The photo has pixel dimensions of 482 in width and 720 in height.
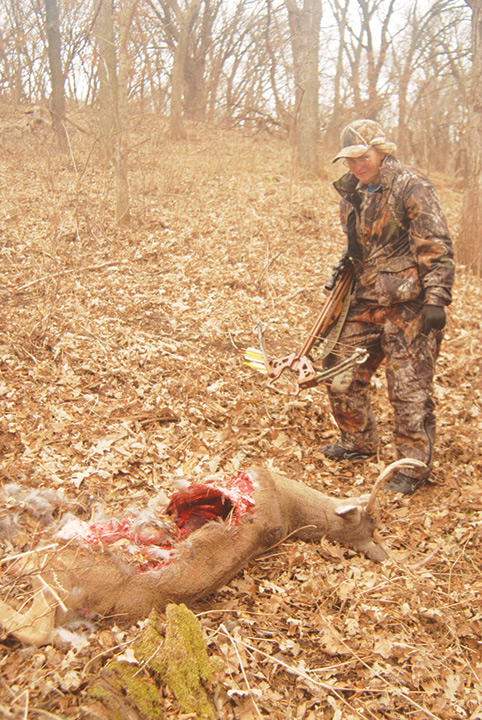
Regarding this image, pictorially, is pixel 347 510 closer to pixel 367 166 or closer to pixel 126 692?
pixel 126 692

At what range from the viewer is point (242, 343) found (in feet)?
20.2

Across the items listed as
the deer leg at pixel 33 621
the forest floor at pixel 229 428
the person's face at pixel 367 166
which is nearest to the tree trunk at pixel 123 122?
the forest floor at pixel 229 428

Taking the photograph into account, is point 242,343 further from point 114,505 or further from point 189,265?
point 114,505

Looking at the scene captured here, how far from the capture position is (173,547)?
273 centimetres

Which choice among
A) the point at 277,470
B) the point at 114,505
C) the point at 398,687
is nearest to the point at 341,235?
the point at 277,470

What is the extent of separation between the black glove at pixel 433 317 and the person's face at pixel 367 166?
1077mm

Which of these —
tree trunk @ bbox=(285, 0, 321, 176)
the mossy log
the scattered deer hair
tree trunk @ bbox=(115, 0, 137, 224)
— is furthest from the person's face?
tree trunk @ bbox=(285, 0, 321, 176)

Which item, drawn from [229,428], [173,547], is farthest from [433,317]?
[173,547]

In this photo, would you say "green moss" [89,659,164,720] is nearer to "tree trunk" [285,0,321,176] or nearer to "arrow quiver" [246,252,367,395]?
"arrow quiver" [246,252,367,395]

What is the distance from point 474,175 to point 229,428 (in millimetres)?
6867

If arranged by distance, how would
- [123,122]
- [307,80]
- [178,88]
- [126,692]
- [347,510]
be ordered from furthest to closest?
[178,88] → [307,80] → [123,122] → [347,510] → [126,692]

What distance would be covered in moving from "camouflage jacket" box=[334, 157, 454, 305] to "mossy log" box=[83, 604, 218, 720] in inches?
107

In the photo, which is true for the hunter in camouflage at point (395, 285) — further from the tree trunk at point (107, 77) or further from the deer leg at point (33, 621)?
the tree trunk at point (107, 77)

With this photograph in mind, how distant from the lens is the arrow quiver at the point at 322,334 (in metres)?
4.23
